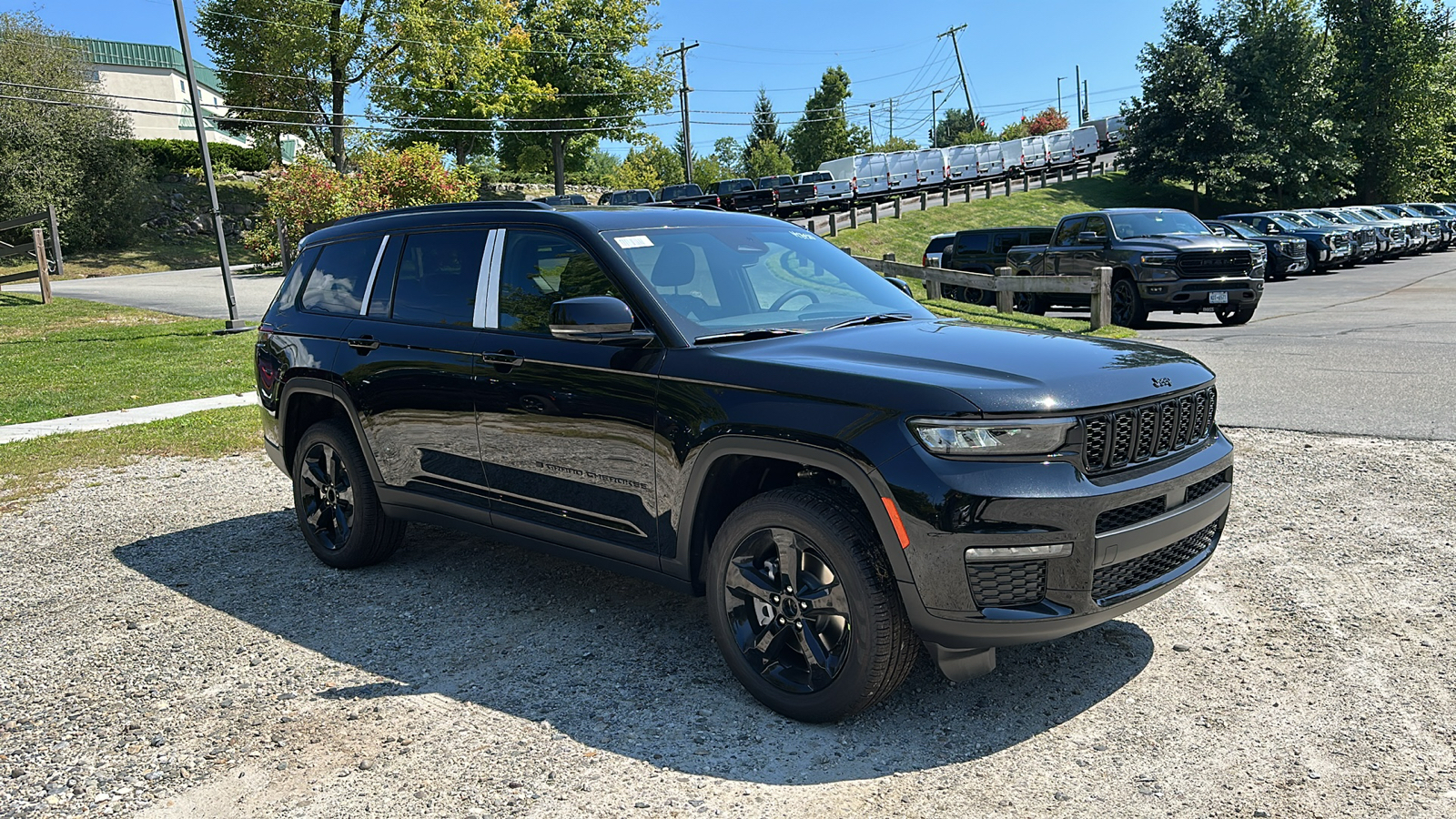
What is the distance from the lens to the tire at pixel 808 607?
350cm

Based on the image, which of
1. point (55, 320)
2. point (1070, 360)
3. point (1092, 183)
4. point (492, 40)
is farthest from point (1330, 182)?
point (1070, 360)

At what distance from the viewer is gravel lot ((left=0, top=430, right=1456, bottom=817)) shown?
130 inches

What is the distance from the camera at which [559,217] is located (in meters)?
4.62

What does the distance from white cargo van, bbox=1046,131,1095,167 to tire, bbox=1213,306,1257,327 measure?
42259 millimetres

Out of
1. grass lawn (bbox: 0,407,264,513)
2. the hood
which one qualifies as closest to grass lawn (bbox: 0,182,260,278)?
grass lawn (bbox: 0,407,264,513)

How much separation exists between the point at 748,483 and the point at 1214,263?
1422cm

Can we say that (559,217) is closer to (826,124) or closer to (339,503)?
(339,503)

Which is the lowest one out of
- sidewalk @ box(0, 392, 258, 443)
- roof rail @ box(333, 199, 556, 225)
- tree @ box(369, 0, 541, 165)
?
sidewalk @ box(0, 392, 258, 443)

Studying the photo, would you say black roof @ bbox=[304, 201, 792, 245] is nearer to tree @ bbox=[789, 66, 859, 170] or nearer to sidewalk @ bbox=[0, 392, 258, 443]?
sidewalk @ bbox=[0, 392, 258, 443]

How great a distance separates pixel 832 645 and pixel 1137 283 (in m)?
14.2

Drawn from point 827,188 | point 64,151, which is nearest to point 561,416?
point 827,188

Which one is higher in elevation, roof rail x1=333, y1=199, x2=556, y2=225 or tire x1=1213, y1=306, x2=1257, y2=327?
roof rail x1=333, y1=199, x2=556, y2=225

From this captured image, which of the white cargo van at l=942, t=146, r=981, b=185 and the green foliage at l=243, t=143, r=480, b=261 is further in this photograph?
the white cargo van at l=942, t=146, r=981, b=185

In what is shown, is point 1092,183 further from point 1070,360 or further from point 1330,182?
point 1070,360
